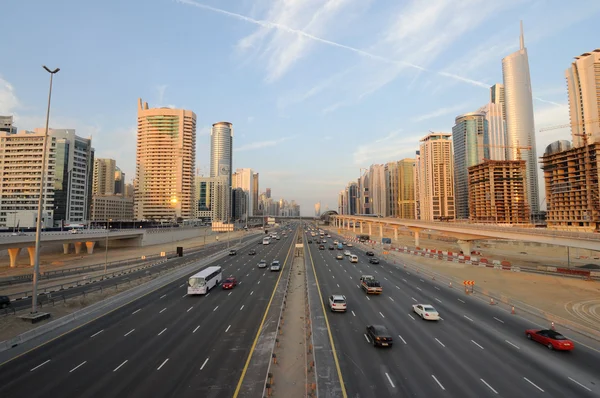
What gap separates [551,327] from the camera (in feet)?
78.1

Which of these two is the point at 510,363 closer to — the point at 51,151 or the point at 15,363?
the point at 15,363

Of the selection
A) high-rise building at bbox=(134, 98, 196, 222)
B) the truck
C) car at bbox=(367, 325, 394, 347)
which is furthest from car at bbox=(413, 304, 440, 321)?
high-rise building at bbox=(134, 98, 196, 222)

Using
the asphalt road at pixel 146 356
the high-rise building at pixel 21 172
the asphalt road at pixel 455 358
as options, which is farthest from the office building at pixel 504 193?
the high-rise building at pixel 21 172

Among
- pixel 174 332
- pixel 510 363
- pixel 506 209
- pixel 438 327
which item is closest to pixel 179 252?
pixel 174 332

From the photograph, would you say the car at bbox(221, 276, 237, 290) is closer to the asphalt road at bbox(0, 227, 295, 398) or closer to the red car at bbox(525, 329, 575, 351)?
the asphalt road at bbox(0, 227, 295, 398)

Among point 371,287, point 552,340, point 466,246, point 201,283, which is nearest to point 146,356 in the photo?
point 201,283

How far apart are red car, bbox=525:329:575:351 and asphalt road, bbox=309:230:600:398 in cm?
41

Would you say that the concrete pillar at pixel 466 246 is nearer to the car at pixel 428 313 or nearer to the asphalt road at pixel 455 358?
the asphalt road at pixel 455 358

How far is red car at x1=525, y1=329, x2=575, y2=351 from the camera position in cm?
1930

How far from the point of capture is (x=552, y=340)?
1973cm

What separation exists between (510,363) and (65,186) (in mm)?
152660

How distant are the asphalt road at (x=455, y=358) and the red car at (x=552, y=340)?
16.0 inches

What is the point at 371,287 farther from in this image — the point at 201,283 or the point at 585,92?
the point at 585,92

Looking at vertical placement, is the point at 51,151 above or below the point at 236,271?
above
